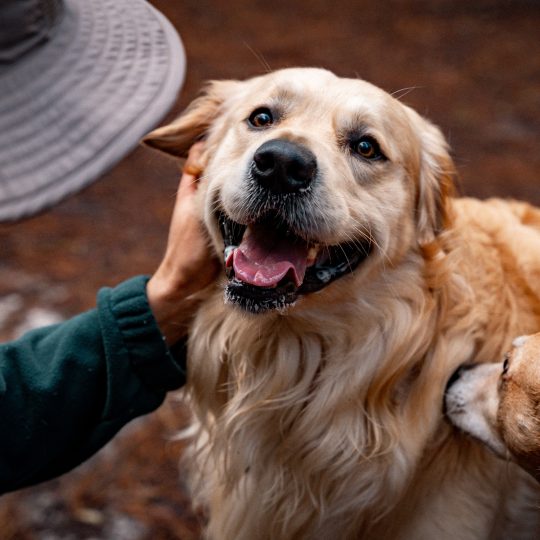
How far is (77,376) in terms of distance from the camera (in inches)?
88.3

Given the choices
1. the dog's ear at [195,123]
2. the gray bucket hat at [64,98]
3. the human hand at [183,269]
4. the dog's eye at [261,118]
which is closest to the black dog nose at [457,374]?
the human hand at [183,269]

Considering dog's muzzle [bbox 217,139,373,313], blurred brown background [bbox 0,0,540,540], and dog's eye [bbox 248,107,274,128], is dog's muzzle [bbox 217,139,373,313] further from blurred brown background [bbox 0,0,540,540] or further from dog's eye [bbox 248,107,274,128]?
blurred brown background [bbox 0,0,540,540]

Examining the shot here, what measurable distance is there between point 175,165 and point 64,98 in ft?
10.8

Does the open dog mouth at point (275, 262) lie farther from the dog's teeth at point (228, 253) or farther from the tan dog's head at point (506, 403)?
the tan dog's head at point (506, 403)

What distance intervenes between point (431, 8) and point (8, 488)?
628 cm

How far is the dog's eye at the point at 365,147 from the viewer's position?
2.15 m

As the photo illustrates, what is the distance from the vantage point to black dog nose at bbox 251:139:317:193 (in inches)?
74.0

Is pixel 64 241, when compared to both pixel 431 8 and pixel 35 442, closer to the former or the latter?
pixel 35 442

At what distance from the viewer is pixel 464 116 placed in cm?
553

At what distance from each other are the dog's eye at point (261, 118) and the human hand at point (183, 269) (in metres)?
0.24

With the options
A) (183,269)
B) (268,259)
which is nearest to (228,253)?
(268,259)

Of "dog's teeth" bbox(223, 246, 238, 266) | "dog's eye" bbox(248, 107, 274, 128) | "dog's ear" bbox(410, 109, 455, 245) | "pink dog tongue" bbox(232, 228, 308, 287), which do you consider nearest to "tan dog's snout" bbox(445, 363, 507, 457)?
"dog's ear" bbox(410, 109, 455, 245)

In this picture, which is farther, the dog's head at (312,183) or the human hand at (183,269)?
the human hand at (183,269)

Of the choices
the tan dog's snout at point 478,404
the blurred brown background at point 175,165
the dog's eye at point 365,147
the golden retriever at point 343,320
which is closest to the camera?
the golden retriever at point 343,320
